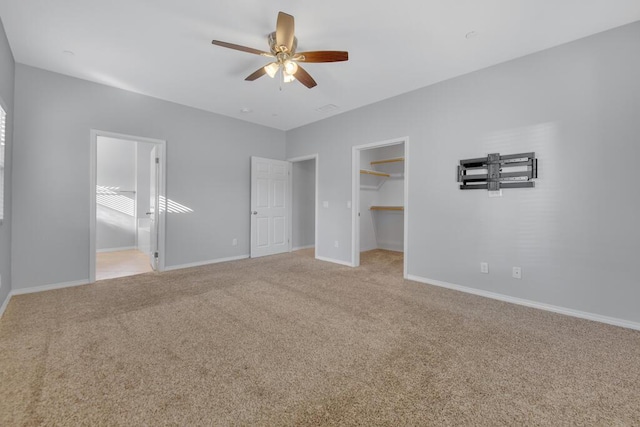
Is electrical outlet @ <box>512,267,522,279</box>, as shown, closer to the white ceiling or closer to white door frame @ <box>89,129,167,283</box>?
the white ceiling

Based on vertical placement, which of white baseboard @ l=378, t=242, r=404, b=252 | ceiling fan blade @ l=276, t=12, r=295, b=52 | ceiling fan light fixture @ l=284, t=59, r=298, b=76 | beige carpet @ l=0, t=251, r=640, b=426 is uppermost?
ceiling fan blade @ l=276, t=12, r=295, b=52

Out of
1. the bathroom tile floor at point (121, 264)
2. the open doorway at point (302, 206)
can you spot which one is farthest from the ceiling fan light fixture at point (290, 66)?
the bathroom tile floor at point (121, 264)

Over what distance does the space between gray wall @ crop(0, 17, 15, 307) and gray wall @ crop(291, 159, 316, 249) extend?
4264mm

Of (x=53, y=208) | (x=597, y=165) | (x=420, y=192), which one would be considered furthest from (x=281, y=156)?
(x=597, y=165)

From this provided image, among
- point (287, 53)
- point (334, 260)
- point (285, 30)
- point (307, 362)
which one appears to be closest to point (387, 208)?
point (334, 260)

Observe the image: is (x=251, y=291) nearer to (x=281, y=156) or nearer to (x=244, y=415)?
(x=244, y=415)

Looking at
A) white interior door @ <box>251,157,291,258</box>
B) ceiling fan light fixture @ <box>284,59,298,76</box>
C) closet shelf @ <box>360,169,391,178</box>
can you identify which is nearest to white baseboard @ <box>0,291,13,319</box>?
white interior door @ <box>251,157,291,258</box>

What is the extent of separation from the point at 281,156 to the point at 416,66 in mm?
3482

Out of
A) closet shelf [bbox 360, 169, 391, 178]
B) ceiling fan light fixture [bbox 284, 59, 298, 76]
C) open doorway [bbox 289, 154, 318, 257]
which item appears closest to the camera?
ceiling fan light fixture [bbox 284, 59, 298, 76]

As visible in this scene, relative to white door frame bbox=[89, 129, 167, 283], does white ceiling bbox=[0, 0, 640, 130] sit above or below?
above

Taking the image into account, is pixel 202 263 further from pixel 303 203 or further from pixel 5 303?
pixel 303 203

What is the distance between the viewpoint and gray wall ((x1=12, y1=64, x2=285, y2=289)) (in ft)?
10.7

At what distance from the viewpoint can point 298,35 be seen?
8.69 feet

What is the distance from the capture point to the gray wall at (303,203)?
6.33 m
